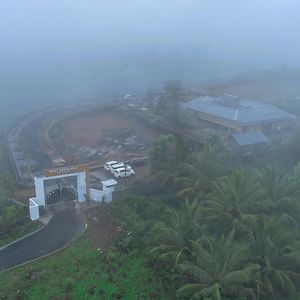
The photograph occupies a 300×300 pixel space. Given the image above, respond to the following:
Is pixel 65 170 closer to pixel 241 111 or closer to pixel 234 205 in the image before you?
pixel 234 205

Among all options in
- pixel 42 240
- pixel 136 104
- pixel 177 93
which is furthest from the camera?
pixel 136 104

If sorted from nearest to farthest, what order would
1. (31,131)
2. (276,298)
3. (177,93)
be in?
1. (276,298)
2. (31,131)
3. (177,93)

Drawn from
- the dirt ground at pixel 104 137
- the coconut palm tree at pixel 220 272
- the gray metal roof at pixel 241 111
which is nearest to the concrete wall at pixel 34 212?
the coconut palm tree at pixel 220 272

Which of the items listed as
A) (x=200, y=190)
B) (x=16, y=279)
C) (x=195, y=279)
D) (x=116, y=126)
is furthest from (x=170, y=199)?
(x=116, y=126)

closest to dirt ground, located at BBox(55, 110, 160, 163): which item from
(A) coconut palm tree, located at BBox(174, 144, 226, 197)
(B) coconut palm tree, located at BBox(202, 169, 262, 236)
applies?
(A) coconut palm tree, located at BBox(174, 144, 226, 197)

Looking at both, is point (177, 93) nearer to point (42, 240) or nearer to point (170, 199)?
point (170, 199)

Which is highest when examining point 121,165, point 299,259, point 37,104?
point 299,259

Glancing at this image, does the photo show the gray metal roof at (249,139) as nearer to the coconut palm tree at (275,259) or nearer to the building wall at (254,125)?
the building wall at (254,125)
